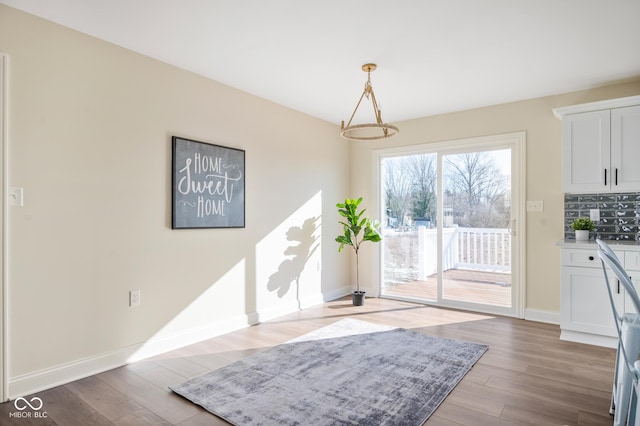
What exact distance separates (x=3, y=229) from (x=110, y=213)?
666mm

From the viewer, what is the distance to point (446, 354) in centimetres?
316

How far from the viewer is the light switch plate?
2.42 metres


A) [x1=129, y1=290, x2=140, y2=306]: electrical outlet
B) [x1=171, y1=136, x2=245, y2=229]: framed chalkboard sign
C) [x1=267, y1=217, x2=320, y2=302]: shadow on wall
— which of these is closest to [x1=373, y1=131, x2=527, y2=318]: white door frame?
[x1=267, y1=217, x2=320, y2=302]: shadow on wall

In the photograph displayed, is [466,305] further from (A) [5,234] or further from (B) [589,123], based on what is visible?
(A) [5,234]

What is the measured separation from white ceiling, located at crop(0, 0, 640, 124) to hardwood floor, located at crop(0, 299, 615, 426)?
2538 mm

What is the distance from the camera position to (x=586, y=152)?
146 inches

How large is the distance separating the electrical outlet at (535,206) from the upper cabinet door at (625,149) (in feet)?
2.35

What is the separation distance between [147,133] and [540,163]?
4.12 metres

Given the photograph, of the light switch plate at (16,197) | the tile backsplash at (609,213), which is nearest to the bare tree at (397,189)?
the tile backsplash at (609,213)

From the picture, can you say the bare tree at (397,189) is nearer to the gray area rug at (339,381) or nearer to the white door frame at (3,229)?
the gray area rug at (339,381)

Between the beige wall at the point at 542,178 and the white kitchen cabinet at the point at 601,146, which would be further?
the beige wall at the point at 542,178

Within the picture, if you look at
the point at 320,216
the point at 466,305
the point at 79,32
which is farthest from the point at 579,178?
the point at 79,32

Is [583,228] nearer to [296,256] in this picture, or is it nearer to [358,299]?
[358,299]

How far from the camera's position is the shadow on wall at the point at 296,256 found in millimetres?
4465
